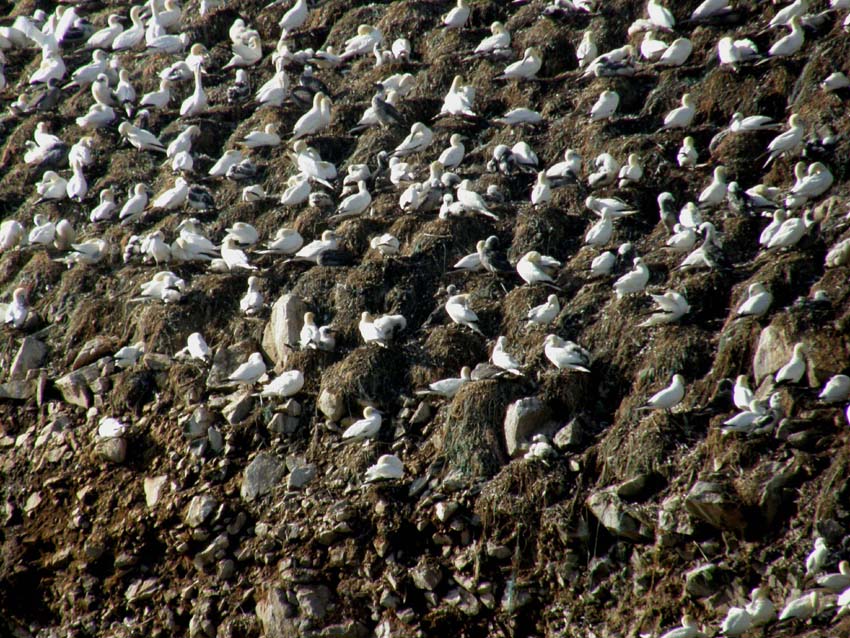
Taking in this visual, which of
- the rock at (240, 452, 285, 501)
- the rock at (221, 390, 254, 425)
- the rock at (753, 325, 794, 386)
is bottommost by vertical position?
the rock at (240, 452, 285, 501)

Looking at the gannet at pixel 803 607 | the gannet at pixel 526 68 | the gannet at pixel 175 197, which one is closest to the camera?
the gannet at pixel 803 607

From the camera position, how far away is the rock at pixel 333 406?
1051 cm

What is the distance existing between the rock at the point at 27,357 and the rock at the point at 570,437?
700 centimetres

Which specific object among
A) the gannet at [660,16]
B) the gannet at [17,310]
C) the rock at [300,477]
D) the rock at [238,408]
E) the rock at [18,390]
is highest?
the gannet at [660,16]

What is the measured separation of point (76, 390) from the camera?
465 inches

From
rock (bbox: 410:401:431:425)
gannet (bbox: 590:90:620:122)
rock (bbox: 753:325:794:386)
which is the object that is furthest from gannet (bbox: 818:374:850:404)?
gannet (bbox: 590:90:620:122)

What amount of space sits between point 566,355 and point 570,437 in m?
0.90

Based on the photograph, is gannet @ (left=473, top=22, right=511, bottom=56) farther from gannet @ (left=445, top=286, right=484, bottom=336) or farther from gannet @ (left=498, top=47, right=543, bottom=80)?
gannet @ (left=445, top=286, right=484, bottom=336)

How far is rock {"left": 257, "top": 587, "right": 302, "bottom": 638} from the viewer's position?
8914 millimetres

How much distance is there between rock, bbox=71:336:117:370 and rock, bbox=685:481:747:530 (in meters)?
7.50

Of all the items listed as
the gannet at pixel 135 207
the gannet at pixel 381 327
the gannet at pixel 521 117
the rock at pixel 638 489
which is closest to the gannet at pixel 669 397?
the rock at pixel 638 489

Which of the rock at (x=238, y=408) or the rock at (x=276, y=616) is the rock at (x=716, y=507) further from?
the rock at (x=238, y=408)

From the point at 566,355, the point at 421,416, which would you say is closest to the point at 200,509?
the point at 421,416

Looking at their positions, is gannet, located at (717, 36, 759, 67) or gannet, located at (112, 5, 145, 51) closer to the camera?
gannet, located at (717, 36, 759, 67)
